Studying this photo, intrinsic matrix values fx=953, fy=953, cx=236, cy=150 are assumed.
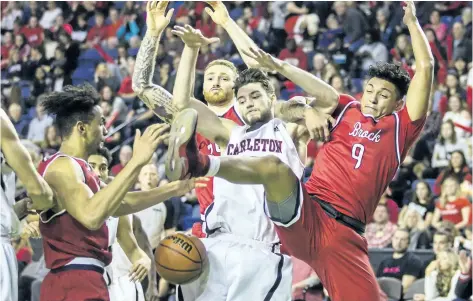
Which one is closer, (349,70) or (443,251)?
(443,251)

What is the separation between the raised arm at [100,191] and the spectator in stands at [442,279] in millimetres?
4899

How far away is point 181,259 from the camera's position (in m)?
5.90

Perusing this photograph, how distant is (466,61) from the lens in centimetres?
1421

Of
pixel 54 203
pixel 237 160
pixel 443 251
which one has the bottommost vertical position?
pixel 443 251

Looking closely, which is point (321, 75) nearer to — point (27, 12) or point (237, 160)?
point (27, 12)

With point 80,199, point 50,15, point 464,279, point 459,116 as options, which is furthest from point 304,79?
point 50,15

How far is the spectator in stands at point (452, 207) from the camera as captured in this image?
11.0 metres

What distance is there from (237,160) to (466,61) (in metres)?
9.46

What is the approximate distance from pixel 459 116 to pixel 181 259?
7773mm

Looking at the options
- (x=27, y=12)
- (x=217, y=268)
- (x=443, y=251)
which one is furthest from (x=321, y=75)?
(x=217, y=268)

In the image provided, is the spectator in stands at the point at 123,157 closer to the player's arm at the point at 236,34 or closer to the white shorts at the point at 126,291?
the white shorts at the point at 126,291

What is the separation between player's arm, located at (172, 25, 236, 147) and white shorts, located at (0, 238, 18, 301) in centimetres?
151

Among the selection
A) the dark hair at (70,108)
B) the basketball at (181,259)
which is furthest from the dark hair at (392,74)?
the dark hair at (70,108)

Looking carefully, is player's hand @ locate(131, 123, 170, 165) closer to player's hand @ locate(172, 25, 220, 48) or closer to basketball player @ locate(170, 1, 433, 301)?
basketball player @ locate(170, 1, 433, 301)
